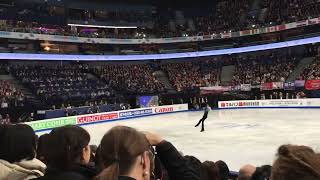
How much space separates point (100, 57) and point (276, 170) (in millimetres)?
47069

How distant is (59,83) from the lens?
3903 cm

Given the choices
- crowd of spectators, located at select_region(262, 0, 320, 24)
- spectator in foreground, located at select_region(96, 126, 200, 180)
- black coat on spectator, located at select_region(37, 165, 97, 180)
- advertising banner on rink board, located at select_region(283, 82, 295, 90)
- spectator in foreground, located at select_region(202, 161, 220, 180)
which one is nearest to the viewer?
spectator in foreground, located at select_region(96, 126, 200, 180)

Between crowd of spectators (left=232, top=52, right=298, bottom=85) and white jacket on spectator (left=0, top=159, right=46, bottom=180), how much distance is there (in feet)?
135

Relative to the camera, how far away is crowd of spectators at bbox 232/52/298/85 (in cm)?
4312

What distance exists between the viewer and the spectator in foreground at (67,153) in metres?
2.46

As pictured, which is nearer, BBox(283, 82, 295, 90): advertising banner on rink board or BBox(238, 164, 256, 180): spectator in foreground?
BBox(238, 164, 256, 180): spectator in foreground

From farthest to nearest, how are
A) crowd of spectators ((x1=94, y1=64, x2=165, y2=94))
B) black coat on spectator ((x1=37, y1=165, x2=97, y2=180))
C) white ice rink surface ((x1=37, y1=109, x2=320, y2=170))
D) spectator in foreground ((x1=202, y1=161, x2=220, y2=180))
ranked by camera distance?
crowd of spectators ((x1=94, y1=64, x2=165, y2=94)) → white ice rink surface ((x1=37, y1=109, x2=320, y2=170)) → spectator in foreground ((x1=202, y1=161, x2=220, y2=180)) → black coat on spectator ((x1=37, y1=165, x2=97, y2=180))

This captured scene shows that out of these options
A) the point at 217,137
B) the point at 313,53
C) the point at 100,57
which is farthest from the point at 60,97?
the point at 313,53

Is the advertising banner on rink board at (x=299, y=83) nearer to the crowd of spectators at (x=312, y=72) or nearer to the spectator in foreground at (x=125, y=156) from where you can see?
the crowd of spectators at (x=312, y=72)

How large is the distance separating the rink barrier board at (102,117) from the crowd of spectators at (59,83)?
555 cm

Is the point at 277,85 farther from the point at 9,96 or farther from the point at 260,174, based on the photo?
the point at 260,174

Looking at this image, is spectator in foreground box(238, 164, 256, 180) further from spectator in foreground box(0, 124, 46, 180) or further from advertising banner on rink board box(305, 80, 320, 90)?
advertising banner on rink board box(305, 80, 320, 90)

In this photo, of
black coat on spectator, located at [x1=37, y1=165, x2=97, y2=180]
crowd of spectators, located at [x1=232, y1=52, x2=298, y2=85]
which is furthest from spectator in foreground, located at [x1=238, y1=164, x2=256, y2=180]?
crowd of spectators, located at [x1=232, y1=52, x2=298, y2=85]

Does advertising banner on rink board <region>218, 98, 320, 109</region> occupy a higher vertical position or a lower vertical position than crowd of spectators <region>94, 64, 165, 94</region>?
lower
